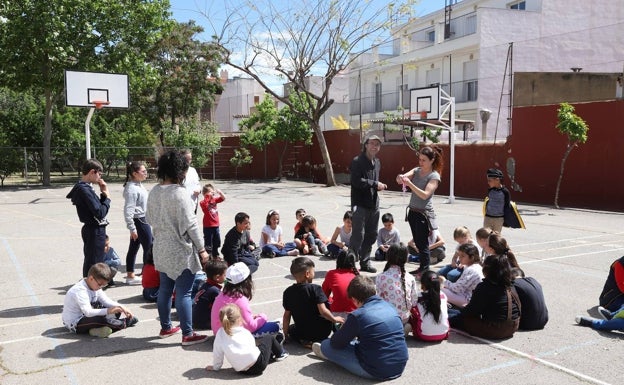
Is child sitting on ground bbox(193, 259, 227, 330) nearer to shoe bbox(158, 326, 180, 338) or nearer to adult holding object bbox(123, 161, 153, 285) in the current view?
shoe bbox(158, 326, 180, 338)

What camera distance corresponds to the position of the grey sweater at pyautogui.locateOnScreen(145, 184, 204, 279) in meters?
5.16

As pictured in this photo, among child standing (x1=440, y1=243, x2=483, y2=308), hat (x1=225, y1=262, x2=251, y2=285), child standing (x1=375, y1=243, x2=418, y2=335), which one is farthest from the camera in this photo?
child standing (x1=440, y1=243, x2=483, y2=308)

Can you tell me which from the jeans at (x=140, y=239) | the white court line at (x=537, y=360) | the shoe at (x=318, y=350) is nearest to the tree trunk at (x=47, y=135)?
the jeans at (x=140, y=239)

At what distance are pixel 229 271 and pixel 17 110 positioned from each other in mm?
35753

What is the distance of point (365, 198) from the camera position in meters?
8.14

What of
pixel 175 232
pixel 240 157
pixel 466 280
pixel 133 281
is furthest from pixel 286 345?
pixel 240 157

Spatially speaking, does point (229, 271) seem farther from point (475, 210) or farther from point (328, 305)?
point (475, 210)

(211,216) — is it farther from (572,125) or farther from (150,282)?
(572,125)

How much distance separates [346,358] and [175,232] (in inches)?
78.3

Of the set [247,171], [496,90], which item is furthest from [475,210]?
[247,171]

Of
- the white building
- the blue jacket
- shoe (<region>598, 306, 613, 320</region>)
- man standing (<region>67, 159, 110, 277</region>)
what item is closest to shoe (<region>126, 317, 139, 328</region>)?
man standing (<region>67, 159, 110, 277</region>)

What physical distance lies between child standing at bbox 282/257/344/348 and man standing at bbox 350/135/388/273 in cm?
278

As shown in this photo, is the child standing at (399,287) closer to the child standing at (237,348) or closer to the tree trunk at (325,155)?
the child standing at (237,348)

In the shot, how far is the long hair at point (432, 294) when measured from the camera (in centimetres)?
522
